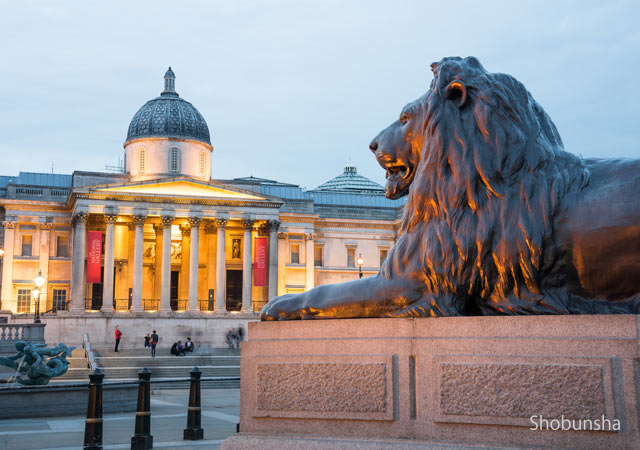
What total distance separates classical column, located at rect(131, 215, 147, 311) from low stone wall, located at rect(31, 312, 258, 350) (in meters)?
1.03

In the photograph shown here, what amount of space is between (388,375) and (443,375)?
315 mm

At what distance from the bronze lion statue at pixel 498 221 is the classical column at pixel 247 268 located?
4505 centimetres

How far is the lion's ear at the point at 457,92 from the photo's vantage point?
406 cm

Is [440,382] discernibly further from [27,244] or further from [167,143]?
[167,143]

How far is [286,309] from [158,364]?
32960 mm

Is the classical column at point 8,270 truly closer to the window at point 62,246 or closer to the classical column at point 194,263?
the window at point 62,246

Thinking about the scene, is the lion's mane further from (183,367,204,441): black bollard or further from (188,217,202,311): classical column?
(188,217,202,311): classical column

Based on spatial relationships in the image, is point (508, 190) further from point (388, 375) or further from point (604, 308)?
point (388, 375)

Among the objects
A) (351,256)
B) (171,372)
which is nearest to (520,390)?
(171,372)

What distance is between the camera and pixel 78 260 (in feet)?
153

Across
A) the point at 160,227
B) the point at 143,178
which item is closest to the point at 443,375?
the point at 160,227

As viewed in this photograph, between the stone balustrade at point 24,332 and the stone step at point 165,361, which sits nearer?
the stone balustrade at point 24,332

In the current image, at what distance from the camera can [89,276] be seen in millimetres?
45469

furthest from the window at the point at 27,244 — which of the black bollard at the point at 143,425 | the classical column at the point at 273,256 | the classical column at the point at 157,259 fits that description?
the black bollard at the point at 143,425
